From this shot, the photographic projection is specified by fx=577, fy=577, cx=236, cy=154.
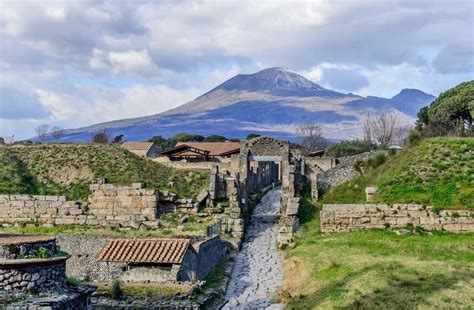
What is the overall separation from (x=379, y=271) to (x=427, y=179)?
11.6m

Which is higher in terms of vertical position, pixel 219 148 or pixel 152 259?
pixel 219 148

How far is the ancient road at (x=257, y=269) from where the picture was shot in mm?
19922

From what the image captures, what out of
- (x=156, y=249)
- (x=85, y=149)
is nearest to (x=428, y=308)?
(x=156, y=249)

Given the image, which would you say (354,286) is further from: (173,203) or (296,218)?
(173,203)

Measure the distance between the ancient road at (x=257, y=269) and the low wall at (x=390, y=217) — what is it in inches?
130

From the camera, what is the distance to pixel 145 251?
65.5 feet

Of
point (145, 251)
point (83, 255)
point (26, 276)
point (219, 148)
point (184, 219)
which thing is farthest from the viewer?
point (219, 148)

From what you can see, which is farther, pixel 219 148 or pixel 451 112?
pixel 219 148

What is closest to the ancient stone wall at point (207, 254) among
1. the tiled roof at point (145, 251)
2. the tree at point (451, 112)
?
the tiled roof at point (145, 251)

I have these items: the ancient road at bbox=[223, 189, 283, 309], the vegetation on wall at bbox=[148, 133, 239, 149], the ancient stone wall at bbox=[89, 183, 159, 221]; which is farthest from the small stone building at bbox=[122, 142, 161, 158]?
the ancient road at bbox=[223, 189, 283, 309]

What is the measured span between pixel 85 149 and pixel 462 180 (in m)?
25.5

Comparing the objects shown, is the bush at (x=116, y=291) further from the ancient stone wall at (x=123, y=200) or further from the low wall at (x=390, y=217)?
the ancient stone wall at (x=123, y=200)

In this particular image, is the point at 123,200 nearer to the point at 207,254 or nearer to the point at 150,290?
the point at 207,254

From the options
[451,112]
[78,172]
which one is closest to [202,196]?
[78,172]
